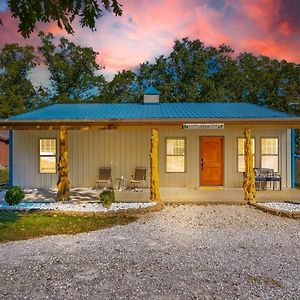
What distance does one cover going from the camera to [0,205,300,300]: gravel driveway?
15.7 ft

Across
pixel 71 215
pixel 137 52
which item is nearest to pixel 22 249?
pixel 71 215

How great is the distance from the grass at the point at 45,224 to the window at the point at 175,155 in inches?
198

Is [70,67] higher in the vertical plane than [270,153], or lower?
higher

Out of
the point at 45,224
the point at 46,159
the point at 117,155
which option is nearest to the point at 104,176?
the point at 117,155

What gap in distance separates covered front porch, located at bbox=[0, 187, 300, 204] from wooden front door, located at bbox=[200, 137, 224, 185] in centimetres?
84

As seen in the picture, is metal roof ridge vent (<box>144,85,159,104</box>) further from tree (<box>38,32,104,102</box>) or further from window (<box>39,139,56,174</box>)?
tree (<box>38,32,104,102</box>)

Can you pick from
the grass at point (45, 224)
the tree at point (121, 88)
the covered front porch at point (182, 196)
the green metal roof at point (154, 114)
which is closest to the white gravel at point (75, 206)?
the grass at point (45, 224)

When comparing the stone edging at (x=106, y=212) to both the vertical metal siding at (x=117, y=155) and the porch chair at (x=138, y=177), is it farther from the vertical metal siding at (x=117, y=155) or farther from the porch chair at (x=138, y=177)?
the vertical metal siding at (x=117, y=155)

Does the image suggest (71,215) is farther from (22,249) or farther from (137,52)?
(137,52)

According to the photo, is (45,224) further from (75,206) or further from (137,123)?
(137,123)

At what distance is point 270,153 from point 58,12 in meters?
11.2

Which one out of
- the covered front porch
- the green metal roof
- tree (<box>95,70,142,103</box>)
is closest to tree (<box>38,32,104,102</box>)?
tree (<box>95,70,142,103</box>)

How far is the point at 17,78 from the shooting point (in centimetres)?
3425

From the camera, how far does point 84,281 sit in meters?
5.11
